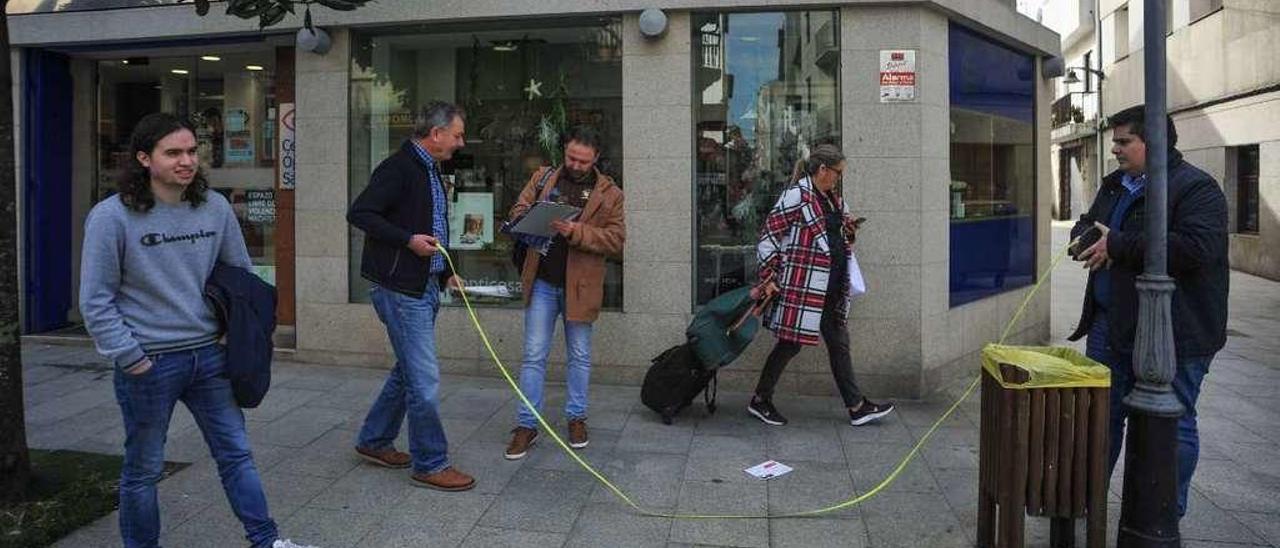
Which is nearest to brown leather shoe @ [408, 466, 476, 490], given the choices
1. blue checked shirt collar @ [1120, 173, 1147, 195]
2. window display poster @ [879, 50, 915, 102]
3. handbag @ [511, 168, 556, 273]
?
handbag @ [511, 168, 556, 273]

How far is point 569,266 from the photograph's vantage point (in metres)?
5.43

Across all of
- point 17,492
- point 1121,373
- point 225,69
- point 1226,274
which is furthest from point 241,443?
point 225,69

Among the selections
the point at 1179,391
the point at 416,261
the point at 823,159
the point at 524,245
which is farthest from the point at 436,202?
the point at 1179,391

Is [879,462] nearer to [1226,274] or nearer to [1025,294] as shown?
[1226,274]

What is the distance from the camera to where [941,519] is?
4.41 m

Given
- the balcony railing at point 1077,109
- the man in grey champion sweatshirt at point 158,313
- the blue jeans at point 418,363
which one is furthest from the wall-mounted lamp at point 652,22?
the balcony railing at point 1077,109

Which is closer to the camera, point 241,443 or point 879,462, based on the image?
point 241,443

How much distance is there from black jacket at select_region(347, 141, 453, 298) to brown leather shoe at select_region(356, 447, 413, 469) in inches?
42.3

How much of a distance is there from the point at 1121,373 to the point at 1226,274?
2.02ft

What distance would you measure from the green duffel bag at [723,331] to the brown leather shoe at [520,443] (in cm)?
121

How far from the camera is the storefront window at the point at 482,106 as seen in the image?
7.55 metres

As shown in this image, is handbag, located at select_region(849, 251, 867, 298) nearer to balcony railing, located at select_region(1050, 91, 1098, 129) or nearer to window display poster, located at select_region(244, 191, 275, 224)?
window display poster, located at select_region(244, 191, 275, 224)

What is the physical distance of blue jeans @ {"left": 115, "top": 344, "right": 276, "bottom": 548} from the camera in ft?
11.0

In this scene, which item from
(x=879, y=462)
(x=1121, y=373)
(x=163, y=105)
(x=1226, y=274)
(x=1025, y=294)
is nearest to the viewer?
(x=1226, y=274)
